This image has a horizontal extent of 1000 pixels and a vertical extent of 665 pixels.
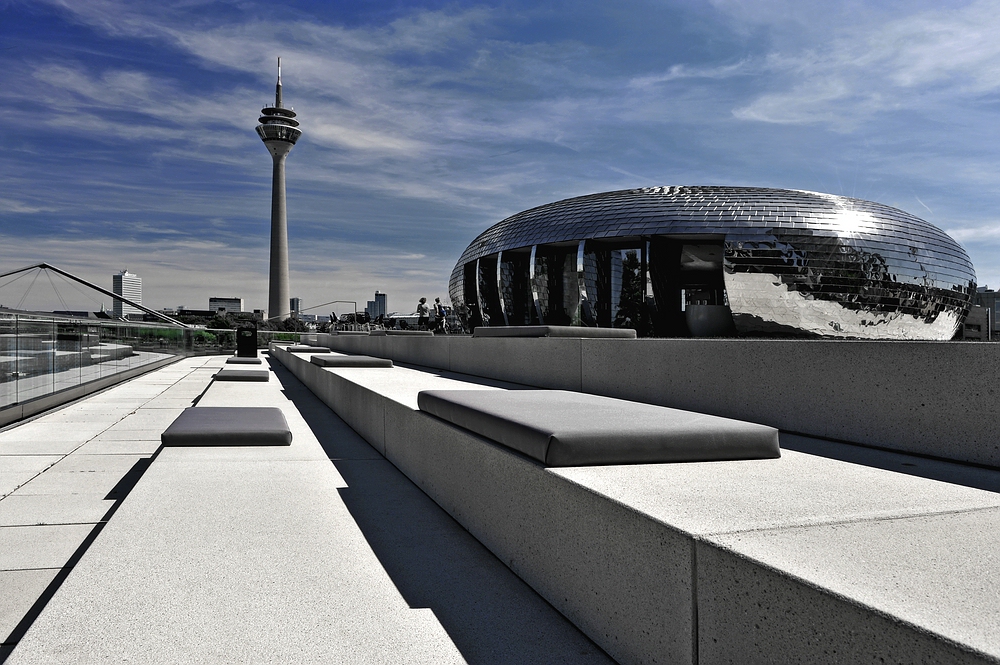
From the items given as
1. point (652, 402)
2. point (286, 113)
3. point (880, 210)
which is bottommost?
point (652, 402)

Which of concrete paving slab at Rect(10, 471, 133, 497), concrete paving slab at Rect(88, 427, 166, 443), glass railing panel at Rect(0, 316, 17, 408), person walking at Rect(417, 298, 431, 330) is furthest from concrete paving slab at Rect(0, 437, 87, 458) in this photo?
person walking at Rect(417, 298, 431, 330)

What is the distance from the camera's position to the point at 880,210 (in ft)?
132

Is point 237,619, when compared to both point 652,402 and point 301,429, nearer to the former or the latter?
point 652,402

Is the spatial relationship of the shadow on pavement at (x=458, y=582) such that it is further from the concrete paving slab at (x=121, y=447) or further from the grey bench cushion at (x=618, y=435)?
the concrete paving slab at (x=121, y=447)

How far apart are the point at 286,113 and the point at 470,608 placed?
143333 mm

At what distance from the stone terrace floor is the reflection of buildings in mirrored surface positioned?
30.8m

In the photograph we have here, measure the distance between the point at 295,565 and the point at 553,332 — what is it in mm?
6265

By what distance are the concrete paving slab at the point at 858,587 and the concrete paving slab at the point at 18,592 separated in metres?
3.00

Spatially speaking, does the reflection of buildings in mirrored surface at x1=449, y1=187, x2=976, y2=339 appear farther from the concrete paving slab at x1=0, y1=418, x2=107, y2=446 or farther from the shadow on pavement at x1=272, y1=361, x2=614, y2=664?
the shadow on pavement at x1=272, y1=361, x2=614, y2=664

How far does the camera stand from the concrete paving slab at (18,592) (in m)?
2.91

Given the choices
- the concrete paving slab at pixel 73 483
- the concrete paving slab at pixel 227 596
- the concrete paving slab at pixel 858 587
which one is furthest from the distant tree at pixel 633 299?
the concrete paving slab at pixel 858 587

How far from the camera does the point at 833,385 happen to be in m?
4.22

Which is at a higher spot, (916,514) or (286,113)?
(286,113)

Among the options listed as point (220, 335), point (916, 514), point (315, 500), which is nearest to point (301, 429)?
point (315, 500)
